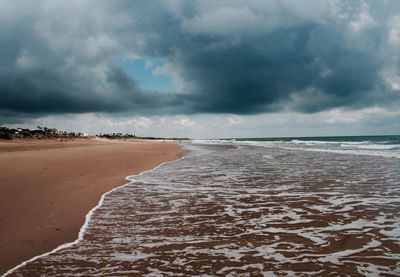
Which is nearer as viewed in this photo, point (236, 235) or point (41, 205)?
point (236, 235)

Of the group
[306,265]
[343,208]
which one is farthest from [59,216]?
[343,208]

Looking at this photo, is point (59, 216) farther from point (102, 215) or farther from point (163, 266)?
point (163, 266)

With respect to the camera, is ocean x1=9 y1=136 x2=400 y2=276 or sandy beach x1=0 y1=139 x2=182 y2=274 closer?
ocean x1=9 y1=136 x2=400 y2=276

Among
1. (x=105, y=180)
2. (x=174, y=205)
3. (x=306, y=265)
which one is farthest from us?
(x=105, y=180)

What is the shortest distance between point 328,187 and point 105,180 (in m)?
8.76

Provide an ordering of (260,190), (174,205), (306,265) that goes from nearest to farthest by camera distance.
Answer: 1. (306,265)
2. (174,205)
3. (260,190)

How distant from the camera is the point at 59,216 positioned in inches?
324

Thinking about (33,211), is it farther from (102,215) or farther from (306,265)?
(306,265)

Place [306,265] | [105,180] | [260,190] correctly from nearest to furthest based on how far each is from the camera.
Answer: [306,265]
[260,190]
[105,180]

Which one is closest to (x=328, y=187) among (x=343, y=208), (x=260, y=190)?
(x=260, y=190)

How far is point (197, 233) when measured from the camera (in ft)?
22.1

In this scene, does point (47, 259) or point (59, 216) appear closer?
point (47, 259)

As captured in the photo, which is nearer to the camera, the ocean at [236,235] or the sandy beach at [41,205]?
the ocean at [236,235]

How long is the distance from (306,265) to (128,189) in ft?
28.3
